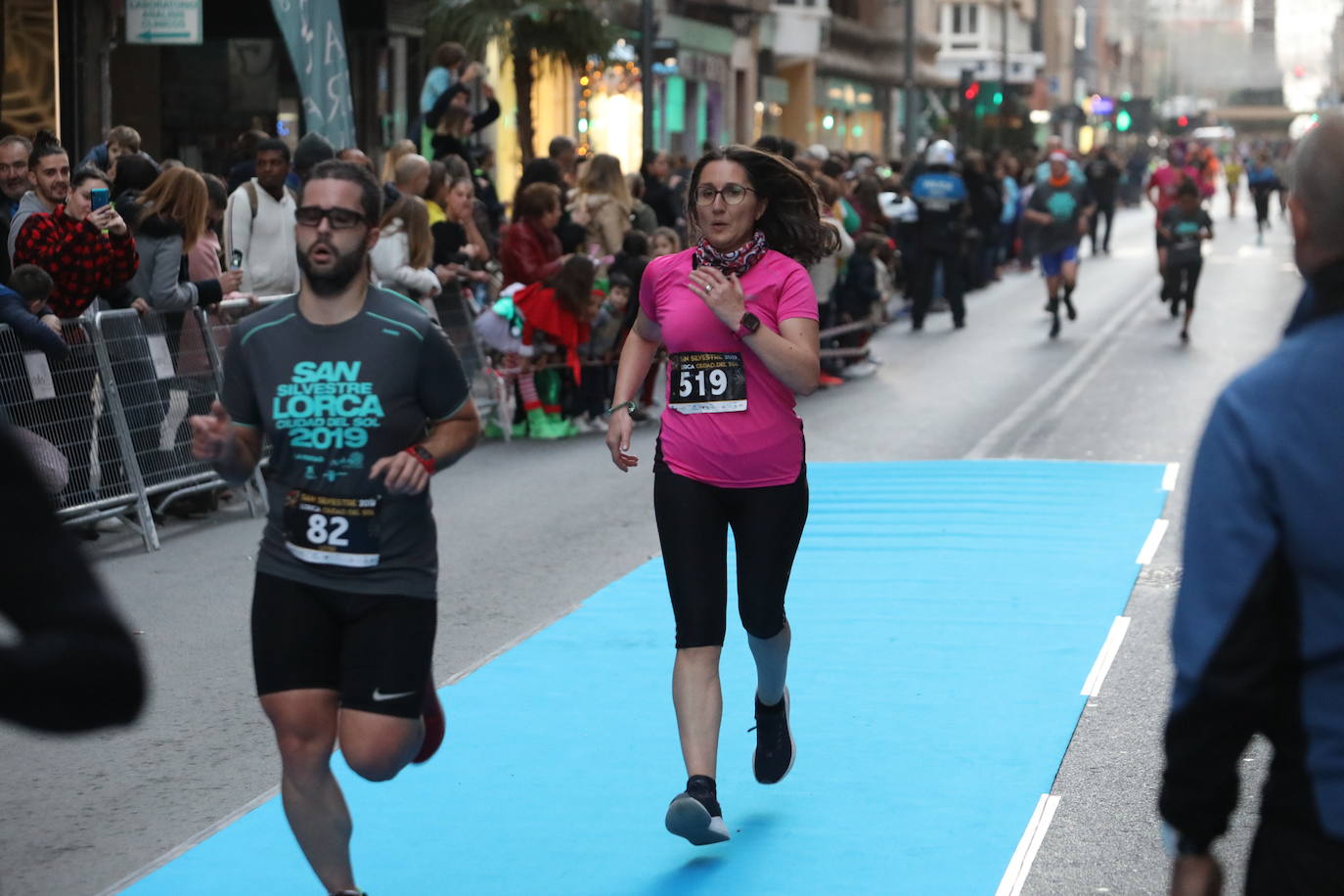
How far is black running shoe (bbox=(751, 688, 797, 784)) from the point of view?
18.7ft

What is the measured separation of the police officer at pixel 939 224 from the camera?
21.9 m

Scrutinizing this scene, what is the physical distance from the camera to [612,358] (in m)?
14.3

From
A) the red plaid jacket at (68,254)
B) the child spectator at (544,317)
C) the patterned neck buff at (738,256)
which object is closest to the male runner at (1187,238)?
the child spectator at (544,317)

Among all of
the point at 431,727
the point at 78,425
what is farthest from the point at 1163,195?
the point at 431,727

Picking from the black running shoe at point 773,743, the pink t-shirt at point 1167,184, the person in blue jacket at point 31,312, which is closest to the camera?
the black running shoe at point 773,743

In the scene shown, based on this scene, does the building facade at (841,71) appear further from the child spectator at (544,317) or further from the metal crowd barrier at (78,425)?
the metal crowd barrier at (78,425)

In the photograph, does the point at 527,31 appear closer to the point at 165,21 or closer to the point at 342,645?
the point at 165,21

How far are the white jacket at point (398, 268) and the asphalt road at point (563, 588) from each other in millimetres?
1166

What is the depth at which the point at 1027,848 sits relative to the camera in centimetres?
537

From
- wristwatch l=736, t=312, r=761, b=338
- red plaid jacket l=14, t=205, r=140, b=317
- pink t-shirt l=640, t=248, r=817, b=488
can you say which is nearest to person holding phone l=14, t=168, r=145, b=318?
red plaid jacket l=14, t=205, r=140, b=317

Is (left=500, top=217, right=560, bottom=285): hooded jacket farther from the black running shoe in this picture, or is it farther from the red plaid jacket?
the black running shoe

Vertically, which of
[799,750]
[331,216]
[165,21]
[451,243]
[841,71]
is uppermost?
[841,71]

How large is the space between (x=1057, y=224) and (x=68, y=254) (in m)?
14.2

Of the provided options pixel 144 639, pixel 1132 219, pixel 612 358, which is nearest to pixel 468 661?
pixel 144 639
